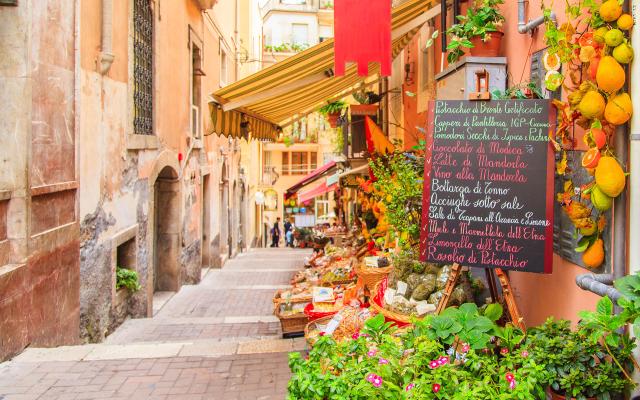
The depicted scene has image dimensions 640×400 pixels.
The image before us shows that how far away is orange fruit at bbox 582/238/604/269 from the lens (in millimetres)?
3293

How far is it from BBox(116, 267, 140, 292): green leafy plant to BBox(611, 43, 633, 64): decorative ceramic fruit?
772 centimetres

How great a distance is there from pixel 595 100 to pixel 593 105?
30 mm

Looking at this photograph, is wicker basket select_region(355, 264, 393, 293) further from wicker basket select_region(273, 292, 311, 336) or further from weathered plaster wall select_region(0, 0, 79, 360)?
weathered plaster wall select_region(0, 0, 79, 360)

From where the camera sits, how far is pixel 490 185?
3.71 m

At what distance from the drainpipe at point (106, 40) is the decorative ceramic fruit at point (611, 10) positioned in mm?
6416

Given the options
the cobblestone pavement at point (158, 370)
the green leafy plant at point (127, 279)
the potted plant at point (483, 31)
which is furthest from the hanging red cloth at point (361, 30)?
the green leafy plant at point (127, 279)

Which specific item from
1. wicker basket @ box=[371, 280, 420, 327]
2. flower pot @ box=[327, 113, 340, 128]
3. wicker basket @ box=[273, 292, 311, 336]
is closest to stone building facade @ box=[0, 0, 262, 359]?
wicker basket @ box=[273, 292, 311, 336]

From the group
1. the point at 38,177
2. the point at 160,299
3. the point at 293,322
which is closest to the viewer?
the point at 38,177

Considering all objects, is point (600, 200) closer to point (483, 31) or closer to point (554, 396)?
point (554, 396)

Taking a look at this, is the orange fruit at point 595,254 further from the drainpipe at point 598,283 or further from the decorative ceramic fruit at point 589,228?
the drainpipe at point 598,283

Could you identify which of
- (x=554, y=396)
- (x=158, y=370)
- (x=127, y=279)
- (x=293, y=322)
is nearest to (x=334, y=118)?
(x=127, y=279)

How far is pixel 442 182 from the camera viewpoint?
384 cm

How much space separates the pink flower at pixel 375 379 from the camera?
282cm

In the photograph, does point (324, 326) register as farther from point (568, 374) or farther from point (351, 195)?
point (351, 195)
